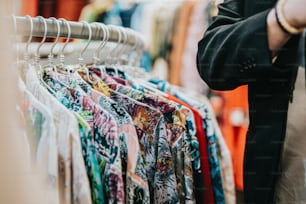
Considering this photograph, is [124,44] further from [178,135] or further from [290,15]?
[290,15]

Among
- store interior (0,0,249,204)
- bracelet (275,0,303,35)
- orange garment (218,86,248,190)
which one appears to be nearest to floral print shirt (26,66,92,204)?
store interior (0,0,249,204)

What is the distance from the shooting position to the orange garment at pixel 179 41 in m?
1.09

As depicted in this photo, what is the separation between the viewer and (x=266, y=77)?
55 cm

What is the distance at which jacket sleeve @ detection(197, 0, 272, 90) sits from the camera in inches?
18.7

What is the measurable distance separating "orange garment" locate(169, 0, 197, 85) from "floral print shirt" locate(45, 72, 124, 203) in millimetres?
557

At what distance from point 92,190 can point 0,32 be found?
0.75ft

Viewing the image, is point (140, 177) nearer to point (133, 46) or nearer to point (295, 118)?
point (295, 118)

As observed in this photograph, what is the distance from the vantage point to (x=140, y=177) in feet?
1.81

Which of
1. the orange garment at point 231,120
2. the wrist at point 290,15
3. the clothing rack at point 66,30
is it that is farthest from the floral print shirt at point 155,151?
the orange garment at point 231,120

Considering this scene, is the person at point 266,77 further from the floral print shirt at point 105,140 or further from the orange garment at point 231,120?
the orange garment at point 231,120

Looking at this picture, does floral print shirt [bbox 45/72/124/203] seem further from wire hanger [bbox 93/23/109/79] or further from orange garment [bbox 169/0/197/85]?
orange garment [bbox 169/0/197/85]

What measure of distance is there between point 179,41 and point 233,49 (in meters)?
0.62

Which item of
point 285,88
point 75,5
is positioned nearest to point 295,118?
point 285,88

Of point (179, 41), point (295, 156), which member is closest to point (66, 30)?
point (295, 156)
